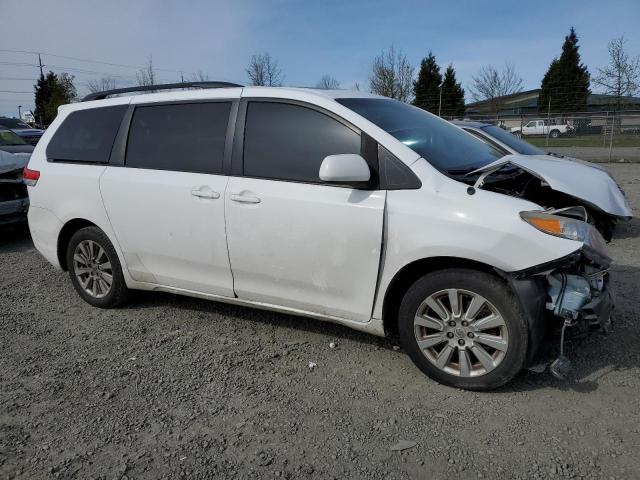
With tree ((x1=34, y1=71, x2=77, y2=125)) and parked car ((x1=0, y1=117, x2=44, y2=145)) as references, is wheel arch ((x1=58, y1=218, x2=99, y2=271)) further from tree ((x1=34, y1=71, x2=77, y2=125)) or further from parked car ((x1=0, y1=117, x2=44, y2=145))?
tree ((x1=34, y1=71, x2=77, y2=125))

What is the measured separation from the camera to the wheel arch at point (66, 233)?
459 centimetres

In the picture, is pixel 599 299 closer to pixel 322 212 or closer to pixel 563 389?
pixel 563 389

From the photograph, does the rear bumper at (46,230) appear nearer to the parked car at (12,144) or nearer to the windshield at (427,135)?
the windshield at (427,135)

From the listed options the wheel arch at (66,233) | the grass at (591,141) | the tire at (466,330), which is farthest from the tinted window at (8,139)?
the grass at (591,141)

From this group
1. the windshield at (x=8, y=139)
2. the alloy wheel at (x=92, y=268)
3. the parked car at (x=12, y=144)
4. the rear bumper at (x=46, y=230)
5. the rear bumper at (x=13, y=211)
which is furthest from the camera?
the windshield at (x=8, y=139)

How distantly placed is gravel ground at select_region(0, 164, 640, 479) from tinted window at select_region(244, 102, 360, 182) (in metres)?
1.32

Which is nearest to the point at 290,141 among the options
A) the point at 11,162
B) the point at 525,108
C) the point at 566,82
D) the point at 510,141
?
the point at 510,141

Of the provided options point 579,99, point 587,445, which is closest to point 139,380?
point 587,445

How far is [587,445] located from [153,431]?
2298 mm

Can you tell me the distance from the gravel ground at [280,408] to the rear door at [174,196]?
53 centimetres

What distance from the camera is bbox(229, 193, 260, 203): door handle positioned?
355cm

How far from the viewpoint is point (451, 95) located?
149ft

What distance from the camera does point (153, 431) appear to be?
285 cm

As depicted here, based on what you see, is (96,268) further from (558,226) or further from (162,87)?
(558,226)
